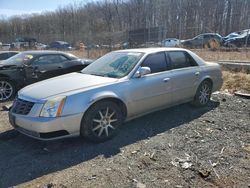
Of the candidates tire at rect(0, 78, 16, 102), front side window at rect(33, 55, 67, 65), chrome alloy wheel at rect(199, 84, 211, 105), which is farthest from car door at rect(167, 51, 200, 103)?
tire at rect(0, 78, 16, 102)

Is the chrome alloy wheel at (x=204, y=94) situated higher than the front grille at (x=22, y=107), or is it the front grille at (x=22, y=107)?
the front grille at (x=22, y=107)

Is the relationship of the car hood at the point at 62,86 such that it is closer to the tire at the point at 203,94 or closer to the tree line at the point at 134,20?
the tire at the point at 203,94

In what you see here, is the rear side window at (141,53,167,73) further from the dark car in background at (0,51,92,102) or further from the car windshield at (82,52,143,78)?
the dark car in background at (0,51,92,102)

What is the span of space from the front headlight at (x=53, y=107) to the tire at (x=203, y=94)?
3360 millimetres

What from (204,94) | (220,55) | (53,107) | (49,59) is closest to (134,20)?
(220,55)

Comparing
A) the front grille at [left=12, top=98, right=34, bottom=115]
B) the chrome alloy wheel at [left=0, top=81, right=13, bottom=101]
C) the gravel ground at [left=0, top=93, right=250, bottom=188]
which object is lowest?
the gravel ground at [left=0, top=93, right=250, bottom=188]

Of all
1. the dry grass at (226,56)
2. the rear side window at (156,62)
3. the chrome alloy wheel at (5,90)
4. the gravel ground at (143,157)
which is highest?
the rear side window at (156,62)

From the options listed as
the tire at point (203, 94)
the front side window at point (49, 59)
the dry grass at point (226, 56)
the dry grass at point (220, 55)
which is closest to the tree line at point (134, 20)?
the dry grass at point (220, 55)

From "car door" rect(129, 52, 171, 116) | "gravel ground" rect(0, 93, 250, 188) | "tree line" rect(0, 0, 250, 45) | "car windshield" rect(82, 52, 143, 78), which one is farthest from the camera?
"tree line" rect(0, 0, 250, 45)

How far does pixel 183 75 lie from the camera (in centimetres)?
577

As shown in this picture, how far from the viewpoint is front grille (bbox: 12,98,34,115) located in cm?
429

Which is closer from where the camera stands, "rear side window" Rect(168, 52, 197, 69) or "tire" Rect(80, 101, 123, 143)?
"tire" Rect(80, 101, 123, 143)

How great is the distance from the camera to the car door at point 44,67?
8.26m

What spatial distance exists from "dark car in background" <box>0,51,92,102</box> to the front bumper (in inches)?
165
